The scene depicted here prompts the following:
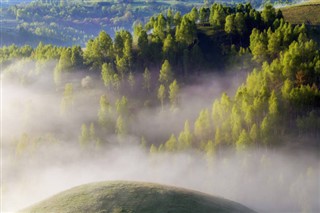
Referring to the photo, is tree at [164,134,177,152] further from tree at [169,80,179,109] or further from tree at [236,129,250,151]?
tree at [169,80,179,109]

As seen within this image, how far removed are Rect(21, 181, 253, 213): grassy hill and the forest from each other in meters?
22.4

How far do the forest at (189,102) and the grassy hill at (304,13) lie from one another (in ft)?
32.7

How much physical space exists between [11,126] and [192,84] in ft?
178

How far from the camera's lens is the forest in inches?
3976

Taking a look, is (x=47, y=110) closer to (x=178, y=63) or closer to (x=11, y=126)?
(x=11, y=126)

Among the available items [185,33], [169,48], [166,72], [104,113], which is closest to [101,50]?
[169,48]

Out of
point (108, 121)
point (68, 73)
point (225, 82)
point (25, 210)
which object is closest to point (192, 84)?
point (225, 82)

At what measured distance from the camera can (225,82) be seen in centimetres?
13212

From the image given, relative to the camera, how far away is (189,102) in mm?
126750

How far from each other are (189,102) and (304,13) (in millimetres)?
60309

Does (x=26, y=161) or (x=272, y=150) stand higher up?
(x=272, y=150)

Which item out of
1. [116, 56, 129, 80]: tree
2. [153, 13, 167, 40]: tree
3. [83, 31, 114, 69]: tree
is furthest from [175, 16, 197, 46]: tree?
[83, 31, 114, 69]: tree

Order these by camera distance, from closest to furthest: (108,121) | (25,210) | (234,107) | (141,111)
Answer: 1. (25,210)
2. (234,107)
3. (108,121)
4. (141,111)

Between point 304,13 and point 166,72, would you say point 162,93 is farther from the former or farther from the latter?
point 304,13
